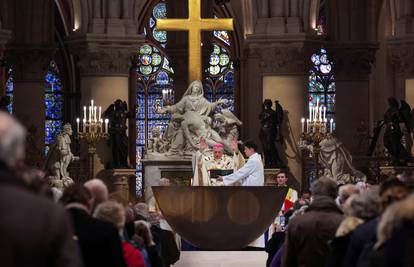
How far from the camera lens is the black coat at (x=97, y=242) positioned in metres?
8.60

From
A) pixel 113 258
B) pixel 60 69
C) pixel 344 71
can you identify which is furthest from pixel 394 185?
pixel 60 69

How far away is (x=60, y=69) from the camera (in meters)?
47.6

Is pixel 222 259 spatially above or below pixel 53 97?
below

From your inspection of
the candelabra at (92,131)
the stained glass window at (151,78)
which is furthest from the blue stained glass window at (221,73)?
the candelabra at (92,131)

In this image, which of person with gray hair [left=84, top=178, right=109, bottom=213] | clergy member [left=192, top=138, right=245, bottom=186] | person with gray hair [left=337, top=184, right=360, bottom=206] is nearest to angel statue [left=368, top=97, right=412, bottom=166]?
clergy member [left=192, top=138, right=245, bottom=186]

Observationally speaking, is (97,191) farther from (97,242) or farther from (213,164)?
(213,164)

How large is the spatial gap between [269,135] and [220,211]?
35.3ft

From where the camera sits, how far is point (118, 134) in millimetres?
28656

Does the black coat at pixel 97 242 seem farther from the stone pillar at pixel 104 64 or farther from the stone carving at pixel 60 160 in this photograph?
the stone pillar at pixel 104 64

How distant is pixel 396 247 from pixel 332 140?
889 inches

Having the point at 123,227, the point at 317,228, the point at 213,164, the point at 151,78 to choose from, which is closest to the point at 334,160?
the point at 213,164

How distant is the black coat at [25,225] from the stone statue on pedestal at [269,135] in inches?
898

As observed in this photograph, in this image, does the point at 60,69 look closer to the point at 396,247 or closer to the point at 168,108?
the point at 168,108

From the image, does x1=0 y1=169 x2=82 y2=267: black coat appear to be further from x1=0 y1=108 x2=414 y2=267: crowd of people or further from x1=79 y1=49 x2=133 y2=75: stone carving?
x1=79 y1=49 x2=133 y2=75: stone carving
